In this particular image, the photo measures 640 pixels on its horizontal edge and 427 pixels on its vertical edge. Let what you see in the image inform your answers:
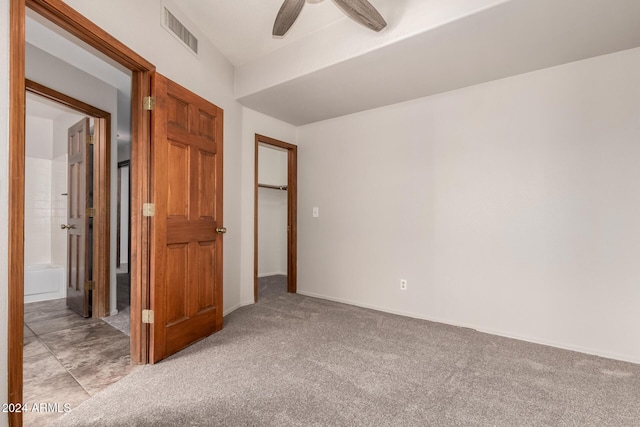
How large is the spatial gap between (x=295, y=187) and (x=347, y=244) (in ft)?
3.75

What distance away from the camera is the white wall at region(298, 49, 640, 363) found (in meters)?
2.40

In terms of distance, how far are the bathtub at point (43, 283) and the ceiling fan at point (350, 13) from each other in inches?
165

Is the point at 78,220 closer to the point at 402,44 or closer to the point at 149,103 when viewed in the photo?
the point at 149,103

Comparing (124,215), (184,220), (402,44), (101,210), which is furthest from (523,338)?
(124,215)

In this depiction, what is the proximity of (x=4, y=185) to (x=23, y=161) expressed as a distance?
0.45 ft

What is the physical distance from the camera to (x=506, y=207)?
111 inches

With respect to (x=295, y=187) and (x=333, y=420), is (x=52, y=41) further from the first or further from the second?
(x=333, y=420)

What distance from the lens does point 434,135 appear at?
10.6 feet

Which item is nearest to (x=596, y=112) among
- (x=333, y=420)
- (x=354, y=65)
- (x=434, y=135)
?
(x=434, y=135)

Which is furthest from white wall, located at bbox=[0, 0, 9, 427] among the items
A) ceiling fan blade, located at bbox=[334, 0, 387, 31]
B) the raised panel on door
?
the raised panel on door

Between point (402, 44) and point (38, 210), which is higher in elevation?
point (402, 44)

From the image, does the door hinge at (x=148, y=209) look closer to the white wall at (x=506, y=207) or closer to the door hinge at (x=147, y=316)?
the door hinge at (x=147, y=316)

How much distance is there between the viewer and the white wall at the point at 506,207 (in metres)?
2.40

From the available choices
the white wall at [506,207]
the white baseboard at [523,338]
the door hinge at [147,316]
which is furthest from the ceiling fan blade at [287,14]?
the white baseboard at [523,338]
